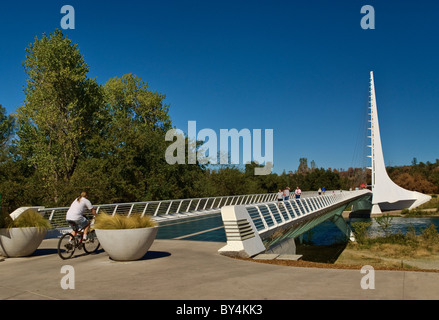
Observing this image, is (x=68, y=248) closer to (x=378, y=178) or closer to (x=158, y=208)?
(x=158, y=208)

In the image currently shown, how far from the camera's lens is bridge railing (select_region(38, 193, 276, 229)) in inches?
795

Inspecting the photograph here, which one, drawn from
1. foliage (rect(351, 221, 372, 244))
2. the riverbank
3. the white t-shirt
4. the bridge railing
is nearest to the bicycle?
the white t-shirt

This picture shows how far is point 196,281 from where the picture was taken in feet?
25.6

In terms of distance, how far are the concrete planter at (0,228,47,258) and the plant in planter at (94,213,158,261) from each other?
7.91 ft

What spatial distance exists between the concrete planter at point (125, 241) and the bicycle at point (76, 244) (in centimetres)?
156

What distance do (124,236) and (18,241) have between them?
347cm

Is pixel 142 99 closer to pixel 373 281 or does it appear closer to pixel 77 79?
pixel 77 79

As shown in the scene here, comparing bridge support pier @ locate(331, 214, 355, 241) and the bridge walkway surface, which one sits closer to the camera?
the bridge walkway surface

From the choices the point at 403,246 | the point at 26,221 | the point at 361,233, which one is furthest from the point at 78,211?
the point at 361,233

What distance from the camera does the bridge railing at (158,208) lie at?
20.2m

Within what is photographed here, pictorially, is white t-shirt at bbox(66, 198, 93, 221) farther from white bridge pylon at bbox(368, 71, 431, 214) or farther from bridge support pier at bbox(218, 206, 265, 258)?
white bridge pylon at bbox(368, 71, 431, 214)

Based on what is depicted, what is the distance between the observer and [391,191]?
81875mm

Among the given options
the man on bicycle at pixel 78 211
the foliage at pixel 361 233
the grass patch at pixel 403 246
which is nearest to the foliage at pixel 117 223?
the man on bicycle at pixel 78 211
